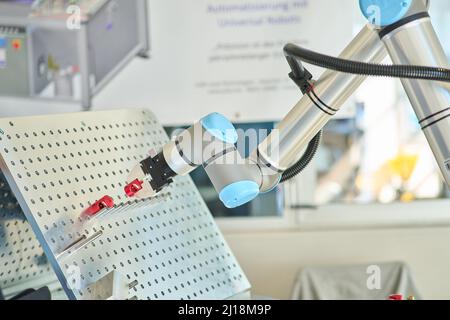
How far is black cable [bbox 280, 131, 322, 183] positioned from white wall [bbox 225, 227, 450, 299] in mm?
1078

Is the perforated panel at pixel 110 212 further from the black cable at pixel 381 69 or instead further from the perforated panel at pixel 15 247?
the black cable at pixel 381 69

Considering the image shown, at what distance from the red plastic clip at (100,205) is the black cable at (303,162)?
31cm

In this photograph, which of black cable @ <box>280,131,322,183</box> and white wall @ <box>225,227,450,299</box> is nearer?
black cable @ <box>280,131,322,183</box>

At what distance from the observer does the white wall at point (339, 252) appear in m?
1.87

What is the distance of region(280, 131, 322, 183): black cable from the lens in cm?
84

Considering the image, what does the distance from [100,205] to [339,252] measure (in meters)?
1.07

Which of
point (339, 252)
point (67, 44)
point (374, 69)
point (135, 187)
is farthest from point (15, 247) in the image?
point (339, 252)

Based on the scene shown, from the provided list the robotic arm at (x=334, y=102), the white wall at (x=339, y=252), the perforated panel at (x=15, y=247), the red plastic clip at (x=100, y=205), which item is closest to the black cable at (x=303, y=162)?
the robotic arm at (x=334, y=102)

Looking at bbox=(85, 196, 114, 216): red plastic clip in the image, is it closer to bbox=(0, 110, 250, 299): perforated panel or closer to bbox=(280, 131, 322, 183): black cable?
bbox=(0, 110, 250, 299): perforated panel

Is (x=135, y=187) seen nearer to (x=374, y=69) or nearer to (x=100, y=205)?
(x=100, y=205)

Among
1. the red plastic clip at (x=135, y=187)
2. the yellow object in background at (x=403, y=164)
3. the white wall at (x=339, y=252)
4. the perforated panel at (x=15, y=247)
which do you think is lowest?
the white wall at (x=339, y=252)

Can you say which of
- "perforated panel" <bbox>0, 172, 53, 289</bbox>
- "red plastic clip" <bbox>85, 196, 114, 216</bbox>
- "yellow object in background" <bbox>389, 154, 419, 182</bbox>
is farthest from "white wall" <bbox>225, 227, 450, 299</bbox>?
"red plastic clip" <bbox>85, 196, 114, 216</bbox>

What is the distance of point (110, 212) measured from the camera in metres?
1.04
